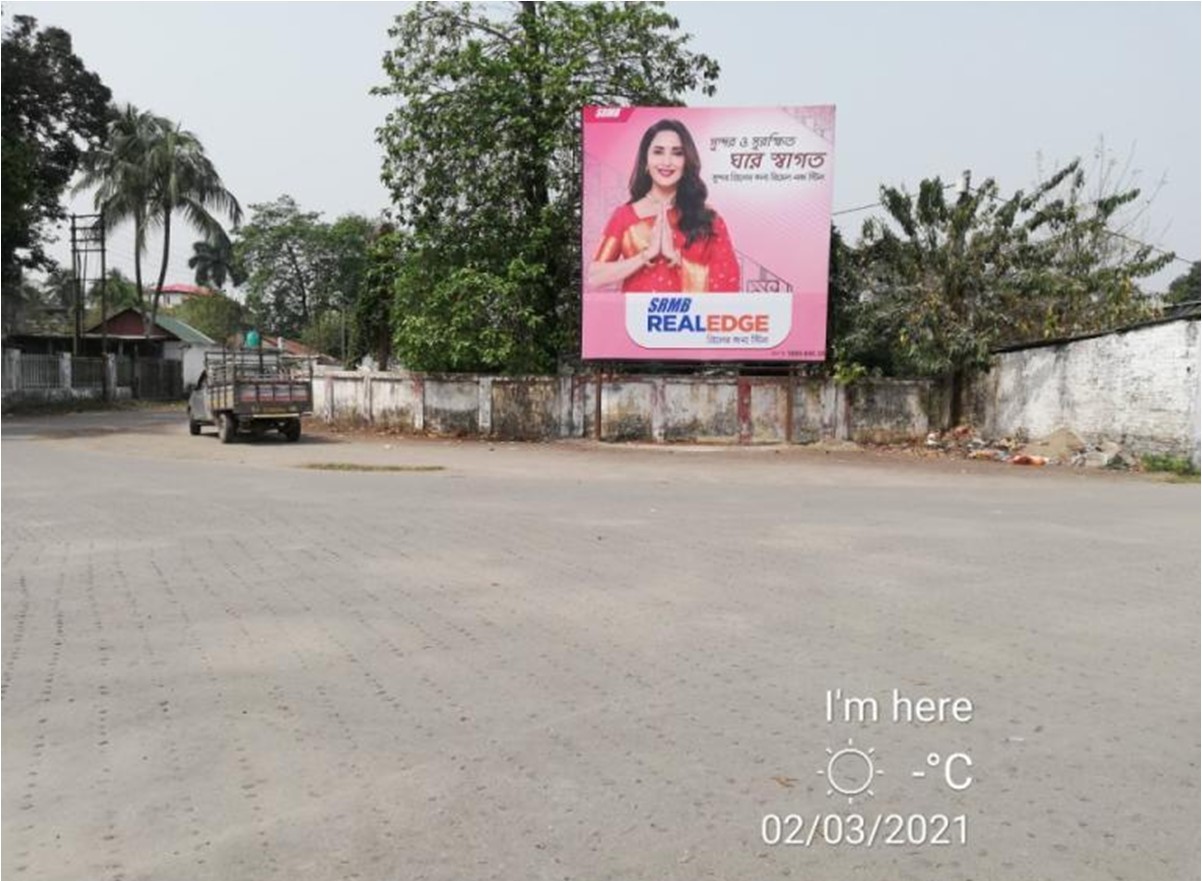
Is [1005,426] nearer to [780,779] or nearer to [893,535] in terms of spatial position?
[893,535]

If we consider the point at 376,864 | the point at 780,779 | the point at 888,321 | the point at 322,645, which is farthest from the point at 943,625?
the point at 888,321

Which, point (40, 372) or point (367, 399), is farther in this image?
point (40, 372)

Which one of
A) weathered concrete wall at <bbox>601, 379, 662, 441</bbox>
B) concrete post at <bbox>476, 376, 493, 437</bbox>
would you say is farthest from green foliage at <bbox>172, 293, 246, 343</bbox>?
weathered concrete wall at <bbox>601, 379, 662, 441</bbox>

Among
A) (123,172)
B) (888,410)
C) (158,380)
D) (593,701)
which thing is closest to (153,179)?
(123,172)

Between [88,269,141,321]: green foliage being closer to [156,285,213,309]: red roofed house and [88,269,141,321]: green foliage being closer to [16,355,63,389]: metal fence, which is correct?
[156,285,213,309]: red roofed house

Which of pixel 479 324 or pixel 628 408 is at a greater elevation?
pixel 479 324

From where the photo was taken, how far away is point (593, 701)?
4867 millimetres

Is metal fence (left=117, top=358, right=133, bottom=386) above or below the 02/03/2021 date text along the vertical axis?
above

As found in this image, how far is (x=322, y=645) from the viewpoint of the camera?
5.80 metres

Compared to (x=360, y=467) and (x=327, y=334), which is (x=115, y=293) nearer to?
(x=327, y=334)

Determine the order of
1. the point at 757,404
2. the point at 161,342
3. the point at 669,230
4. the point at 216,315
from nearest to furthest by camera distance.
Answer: the point at 669,230, the point at 757,404, the point at 161,342, the point at 216,315

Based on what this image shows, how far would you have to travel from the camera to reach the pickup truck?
23594 millimetres

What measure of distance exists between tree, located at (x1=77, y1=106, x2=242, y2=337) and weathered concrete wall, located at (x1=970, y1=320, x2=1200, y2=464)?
34.5 metres

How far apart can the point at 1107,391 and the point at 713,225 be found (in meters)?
9.53
